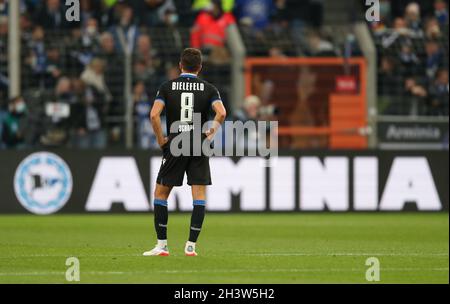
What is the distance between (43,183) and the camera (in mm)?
20547

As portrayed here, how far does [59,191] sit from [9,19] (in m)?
3.11

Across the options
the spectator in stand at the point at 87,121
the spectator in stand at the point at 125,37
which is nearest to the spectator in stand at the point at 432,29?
the spectator in stand at the point at 125,37

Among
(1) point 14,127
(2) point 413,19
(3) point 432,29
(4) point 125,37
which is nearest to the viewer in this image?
(1) point 14,127

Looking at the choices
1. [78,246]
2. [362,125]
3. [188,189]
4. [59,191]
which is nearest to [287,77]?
[362,125]

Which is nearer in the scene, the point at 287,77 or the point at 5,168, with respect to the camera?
the point at 5,168

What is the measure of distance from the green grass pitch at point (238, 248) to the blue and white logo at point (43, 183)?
425mm

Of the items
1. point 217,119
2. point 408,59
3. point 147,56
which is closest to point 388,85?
point 408,59

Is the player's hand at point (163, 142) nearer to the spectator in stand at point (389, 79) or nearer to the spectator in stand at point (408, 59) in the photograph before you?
the spectator in stand at point (389, 79)

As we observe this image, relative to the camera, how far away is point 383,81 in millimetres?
23000

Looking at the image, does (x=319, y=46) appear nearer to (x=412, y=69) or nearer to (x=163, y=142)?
(x=412, y=69)

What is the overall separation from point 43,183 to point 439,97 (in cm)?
767

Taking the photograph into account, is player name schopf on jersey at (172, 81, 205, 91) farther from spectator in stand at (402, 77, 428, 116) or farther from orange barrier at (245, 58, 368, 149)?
spectator in stand at (402, 77, 428, 116)

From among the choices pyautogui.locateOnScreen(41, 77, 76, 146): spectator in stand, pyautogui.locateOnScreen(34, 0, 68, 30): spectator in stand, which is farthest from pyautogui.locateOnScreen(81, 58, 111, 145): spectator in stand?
pyautogui.locateOnScreen(34, 0, 68, 30): spectator in stand

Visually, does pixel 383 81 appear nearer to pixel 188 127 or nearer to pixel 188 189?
pixel 188 189
